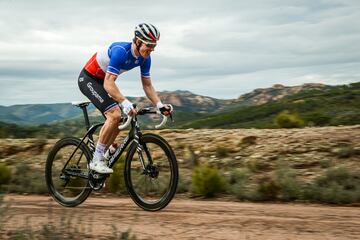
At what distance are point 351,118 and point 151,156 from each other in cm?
1761

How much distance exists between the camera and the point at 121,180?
10016 millimetres

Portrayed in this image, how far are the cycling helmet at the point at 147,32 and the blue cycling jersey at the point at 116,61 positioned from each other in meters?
0.30

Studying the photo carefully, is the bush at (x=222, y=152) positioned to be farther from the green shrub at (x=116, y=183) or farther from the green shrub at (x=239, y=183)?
the green shrub at (x=116, y=183)

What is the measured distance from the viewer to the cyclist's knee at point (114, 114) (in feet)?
24.3

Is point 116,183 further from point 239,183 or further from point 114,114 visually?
point 114,114

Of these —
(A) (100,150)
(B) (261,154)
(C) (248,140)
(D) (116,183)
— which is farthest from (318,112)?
(A) (100,150)

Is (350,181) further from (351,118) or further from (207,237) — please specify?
(351,118)

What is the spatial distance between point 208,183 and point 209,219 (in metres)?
2.59

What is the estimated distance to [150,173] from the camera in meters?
7.47

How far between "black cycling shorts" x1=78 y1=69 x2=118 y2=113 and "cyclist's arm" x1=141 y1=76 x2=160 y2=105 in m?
0.62

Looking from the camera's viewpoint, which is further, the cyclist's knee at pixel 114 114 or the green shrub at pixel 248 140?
the green shrub at pixel 248 140

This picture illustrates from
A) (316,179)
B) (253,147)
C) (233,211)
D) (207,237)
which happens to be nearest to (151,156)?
(233,211)

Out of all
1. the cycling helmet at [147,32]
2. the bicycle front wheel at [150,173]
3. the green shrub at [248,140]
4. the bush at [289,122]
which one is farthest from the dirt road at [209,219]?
the bush at [289,122]

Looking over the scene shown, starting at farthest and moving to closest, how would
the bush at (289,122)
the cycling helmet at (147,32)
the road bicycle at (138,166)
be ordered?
the bush at (289,122), the road bicycle at (138,166), the cycling helmet at (147,32)
